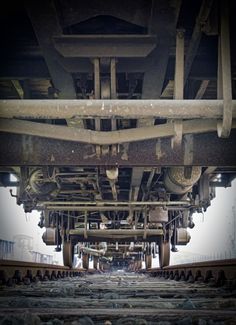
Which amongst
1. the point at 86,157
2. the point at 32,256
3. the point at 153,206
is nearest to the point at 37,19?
the point at 86,157

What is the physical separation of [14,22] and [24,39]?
199mm

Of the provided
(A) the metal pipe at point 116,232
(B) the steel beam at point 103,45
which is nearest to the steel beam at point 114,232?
(A) the metal pipe at point 116,232

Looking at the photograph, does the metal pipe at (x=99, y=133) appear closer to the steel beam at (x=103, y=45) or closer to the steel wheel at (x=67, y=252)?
the steel beam at (x=103, y=45)

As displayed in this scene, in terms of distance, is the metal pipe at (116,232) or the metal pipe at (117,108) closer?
the metal pipe at (117,108)

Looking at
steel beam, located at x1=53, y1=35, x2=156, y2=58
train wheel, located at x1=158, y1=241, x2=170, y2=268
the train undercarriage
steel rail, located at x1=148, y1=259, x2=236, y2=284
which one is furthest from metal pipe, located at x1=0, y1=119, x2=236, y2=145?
train wheel, located at x1=158, y1=241, x2=170, y2=268

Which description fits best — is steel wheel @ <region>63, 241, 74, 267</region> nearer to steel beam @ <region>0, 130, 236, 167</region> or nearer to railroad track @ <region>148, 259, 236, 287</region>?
railroad track @ <region>148, 259, 236, 287</region>

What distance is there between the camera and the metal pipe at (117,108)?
7.48 feet

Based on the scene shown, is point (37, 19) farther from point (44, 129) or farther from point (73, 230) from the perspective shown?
point (73, 230)

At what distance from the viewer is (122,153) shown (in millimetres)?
3096

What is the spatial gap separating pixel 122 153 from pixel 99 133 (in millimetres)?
371

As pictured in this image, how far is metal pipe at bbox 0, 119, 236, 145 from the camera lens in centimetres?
265

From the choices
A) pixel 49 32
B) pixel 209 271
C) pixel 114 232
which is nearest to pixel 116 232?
pixel 114 232

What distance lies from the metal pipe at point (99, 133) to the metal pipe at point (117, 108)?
34 cm

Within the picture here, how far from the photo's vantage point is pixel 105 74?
292cm
